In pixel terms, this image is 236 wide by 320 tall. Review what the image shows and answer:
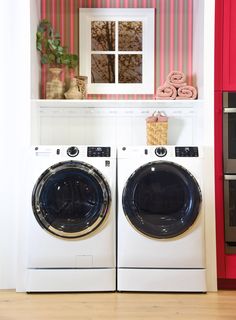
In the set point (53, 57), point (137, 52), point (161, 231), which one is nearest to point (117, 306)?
point (161, 231)

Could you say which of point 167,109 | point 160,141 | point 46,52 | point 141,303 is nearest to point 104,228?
point 141,303

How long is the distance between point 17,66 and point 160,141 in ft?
3.63

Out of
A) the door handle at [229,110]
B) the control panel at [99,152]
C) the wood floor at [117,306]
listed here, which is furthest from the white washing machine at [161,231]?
the door handle at [229,110]

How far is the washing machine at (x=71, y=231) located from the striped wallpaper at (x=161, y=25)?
0.92m

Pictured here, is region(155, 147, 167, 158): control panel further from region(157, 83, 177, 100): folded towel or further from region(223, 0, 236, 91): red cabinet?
region(223, 0, 236, 91): red cabinet

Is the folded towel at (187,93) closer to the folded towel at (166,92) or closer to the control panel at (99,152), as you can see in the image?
the folded towel at (166,92)

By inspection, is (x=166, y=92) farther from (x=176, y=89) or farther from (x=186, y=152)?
(x=186, y=152)

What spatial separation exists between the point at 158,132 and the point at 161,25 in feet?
3.00

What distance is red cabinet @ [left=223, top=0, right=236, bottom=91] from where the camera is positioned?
3.28m

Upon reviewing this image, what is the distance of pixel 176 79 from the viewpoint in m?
3.55

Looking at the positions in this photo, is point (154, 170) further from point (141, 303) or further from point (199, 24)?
point (199, 24)

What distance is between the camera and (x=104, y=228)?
10.3 feet

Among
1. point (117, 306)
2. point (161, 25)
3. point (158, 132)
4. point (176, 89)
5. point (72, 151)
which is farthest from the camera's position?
point (161, 25)

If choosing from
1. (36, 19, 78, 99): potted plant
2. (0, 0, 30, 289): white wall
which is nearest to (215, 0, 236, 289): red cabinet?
(36, 19, 78, 99): potted plant
